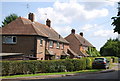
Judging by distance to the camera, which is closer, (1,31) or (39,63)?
(39,63)

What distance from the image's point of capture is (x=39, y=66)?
25172 mm

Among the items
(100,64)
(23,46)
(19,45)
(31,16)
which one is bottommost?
(100,64)

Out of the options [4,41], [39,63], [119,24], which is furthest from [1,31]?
[119,24]

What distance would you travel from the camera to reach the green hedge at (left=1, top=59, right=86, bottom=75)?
2295cm

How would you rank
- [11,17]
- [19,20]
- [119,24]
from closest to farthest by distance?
1. [119,24]
2. [19,20]
3. [11,17]

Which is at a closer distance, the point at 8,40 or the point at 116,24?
the point at 116,24

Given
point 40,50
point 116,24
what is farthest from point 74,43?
point 116,24

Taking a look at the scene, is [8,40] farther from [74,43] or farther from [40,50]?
[74,43]

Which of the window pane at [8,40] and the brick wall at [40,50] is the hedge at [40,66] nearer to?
the brick wall at [40,50]

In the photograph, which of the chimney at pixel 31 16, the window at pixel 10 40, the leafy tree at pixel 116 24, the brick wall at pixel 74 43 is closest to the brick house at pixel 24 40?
the window at pixel 10 40

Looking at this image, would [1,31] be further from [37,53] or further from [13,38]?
[37,53]

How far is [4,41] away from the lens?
38.7 m

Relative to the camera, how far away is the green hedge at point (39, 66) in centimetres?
2295

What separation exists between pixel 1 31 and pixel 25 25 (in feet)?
13.8
